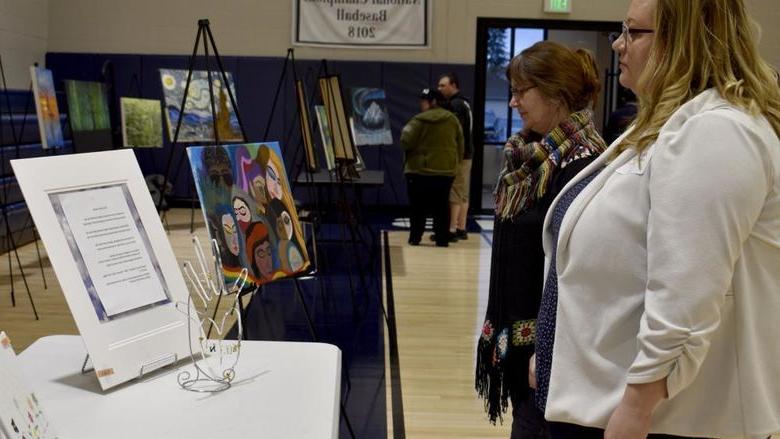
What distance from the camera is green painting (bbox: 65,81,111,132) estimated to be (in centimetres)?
768

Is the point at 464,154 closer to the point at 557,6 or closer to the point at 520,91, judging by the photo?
the point at 557,6

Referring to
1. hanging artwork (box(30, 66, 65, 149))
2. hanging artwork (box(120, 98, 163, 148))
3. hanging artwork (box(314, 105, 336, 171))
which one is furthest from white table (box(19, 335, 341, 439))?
hanging artwork (box(120, 98, 163, 148))

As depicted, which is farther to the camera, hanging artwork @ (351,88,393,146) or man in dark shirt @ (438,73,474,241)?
hanging artwork @ (351,88,393,146)

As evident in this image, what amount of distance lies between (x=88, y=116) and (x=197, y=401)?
6.98 meters

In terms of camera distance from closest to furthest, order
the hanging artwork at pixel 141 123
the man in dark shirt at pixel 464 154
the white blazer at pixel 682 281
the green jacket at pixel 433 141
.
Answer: the white blazer at pixel 682 281
the green jacket at pixel 433 141
the man in dark shirt at pixel 464 154
the hanging artwork at pixel 141 123

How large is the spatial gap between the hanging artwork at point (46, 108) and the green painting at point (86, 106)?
0.19 m

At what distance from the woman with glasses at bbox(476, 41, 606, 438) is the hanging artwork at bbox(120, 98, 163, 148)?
7509 millimetres

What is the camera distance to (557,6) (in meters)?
10.5

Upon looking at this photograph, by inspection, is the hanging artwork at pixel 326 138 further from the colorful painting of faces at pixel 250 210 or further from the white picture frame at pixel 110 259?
the white picture frame at pixel 110 259

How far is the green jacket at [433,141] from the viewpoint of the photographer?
7797 millimetres

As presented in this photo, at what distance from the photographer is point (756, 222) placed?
4.25 ft

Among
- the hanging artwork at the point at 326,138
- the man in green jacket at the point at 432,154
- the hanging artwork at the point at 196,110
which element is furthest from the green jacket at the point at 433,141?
the hanging artwork at the point at 196,110

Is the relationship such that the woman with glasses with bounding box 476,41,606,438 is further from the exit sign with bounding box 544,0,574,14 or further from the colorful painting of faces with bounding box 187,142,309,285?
the exit sign with bounding box 544,0,574,14

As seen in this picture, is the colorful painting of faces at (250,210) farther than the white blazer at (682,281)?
Yes
